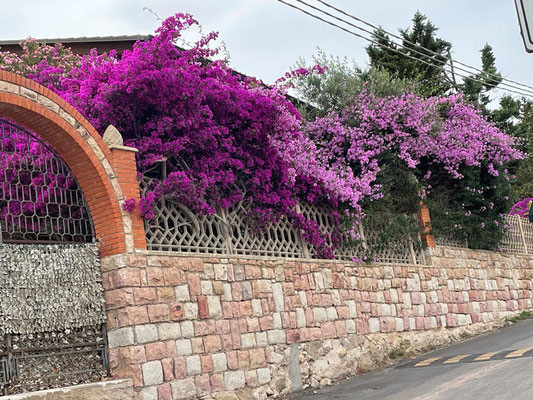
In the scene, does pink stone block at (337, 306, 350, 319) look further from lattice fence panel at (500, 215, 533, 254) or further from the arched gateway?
lattice fence panel at (500, 215, 533, 254)

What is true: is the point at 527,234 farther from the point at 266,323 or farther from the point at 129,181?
the point at 129,181

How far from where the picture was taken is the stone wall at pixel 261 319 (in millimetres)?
7797

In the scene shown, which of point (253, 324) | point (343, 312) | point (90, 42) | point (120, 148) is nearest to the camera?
point (120, 148)

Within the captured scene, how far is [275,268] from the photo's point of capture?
9.98 metres

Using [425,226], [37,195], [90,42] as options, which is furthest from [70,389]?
[90,42]

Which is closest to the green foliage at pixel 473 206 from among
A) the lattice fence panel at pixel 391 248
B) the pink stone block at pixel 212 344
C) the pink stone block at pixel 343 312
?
the lattice fence panel at pixel 391 248

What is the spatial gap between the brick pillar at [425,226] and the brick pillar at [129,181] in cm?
756

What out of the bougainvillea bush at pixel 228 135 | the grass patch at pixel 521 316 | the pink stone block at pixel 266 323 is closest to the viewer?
the bougainvillea bush at pixel 228 135

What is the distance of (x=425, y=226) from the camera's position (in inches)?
560

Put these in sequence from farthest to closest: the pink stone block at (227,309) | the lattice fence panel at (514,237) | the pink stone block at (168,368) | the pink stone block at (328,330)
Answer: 1. the lattice fence panel at (514,237)
2. the pink stone block at (328,330)
3. the pink stone block at (227,309)
4. the pink stone block at (168,368)

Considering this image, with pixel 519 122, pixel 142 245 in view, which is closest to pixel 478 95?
pixel 519 122

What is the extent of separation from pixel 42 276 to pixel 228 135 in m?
3.47

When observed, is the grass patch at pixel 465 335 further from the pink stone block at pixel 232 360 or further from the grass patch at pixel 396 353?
the pink stone block at pixel 232 360

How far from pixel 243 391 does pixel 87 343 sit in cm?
224
